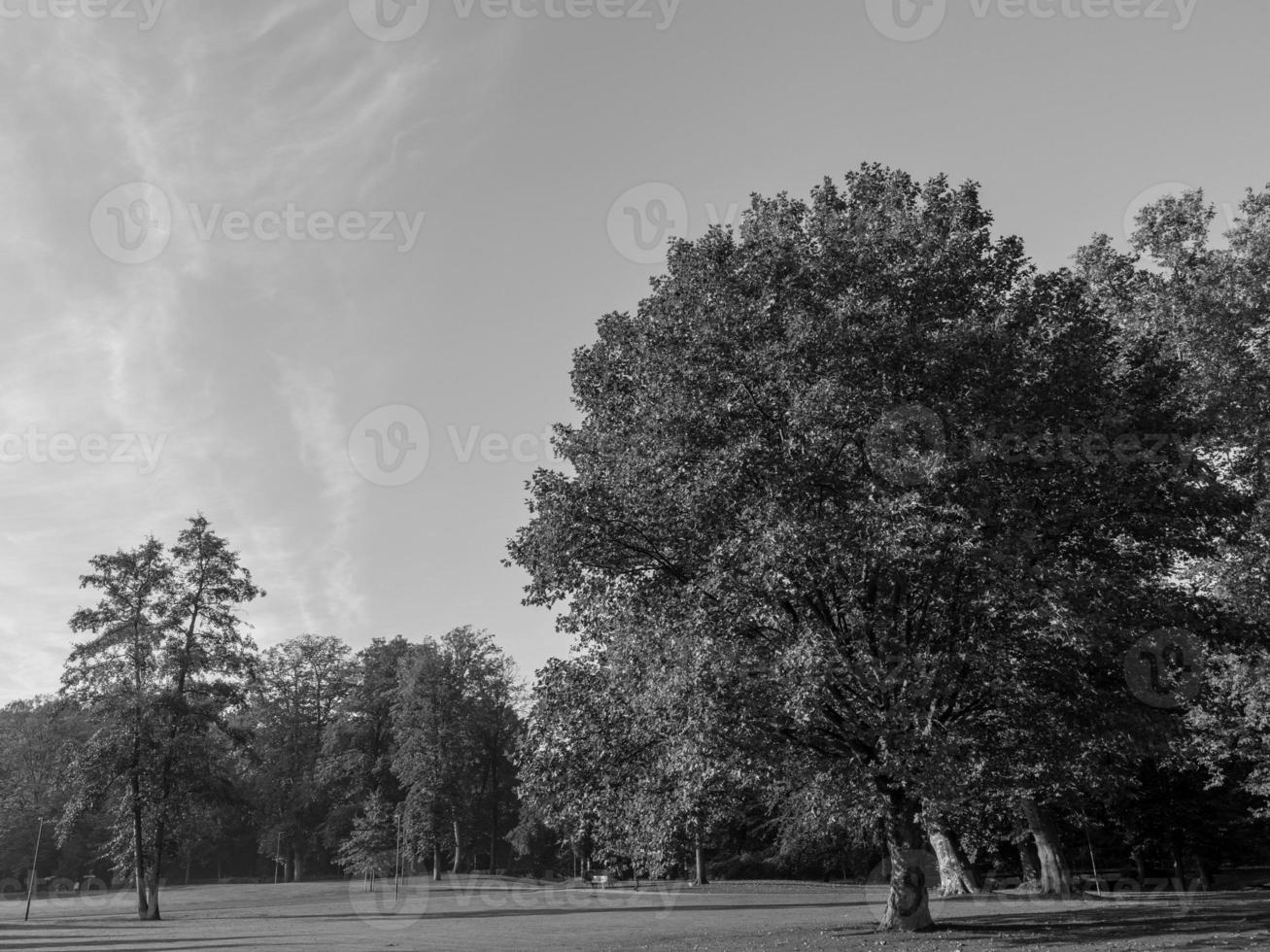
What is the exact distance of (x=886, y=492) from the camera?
21.3 metres

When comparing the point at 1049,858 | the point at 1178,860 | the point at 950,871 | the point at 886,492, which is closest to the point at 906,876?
the point at 886,492

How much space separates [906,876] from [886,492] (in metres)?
10.9

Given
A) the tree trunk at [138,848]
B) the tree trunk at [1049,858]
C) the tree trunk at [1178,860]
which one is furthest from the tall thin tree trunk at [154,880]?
the tree trunk at [1178,860]

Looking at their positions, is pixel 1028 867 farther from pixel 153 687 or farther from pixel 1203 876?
pixel 153 687

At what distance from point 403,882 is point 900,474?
68901mm

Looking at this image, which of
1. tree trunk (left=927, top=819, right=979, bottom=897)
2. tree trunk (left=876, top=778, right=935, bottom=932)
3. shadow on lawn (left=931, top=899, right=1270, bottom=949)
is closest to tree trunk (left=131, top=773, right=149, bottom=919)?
tree trunk (left=876, top=778, right=935, bottom=932)

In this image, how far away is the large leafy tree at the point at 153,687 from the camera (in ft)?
151

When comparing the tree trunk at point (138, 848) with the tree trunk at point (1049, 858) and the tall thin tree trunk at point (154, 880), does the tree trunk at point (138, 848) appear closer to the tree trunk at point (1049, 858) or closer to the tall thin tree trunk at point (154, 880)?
the tall thin tree trunk at point (154, 880)

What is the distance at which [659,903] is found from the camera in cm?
4803

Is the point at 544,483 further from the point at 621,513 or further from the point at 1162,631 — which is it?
the point at 1162,631

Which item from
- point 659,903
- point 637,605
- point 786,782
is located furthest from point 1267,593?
point 659,903

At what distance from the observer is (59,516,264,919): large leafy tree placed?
46.2 m

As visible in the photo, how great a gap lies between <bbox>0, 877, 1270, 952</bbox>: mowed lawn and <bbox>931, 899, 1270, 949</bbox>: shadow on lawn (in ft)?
0.15

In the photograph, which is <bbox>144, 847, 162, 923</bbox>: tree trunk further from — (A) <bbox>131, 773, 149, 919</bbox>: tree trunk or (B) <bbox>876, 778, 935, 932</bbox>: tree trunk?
(B) <bbox>876, 778, 935, 932</bbox>: tree trunk
